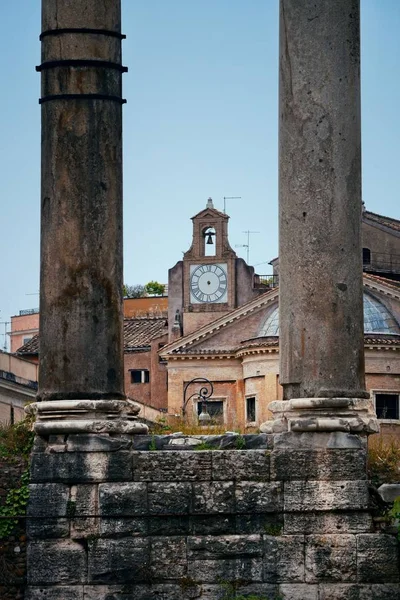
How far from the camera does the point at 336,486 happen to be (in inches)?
688

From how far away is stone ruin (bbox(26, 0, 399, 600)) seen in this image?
17.3 metres

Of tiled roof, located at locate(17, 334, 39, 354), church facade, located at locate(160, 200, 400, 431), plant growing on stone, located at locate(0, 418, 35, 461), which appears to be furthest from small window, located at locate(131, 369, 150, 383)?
plant growing on stone, located at locate(0, 418, 35, 461)

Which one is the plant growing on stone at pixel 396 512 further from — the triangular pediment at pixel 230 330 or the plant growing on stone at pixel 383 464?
the triangular pediment at pixel 230 330

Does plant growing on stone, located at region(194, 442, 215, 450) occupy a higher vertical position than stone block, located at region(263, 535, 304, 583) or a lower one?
higher

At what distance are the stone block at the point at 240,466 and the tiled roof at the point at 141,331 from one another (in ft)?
189

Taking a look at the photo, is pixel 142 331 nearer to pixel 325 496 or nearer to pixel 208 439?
pixel 208 439

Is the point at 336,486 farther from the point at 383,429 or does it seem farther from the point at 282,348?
the point at 383,429

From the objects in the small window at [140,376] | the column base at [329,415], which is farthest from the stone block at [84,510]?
the small window at [140,376]

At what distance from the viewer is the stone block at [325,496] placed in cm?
1744

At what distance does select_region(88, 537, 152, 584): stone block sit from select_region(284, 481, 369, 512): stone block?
1.48m

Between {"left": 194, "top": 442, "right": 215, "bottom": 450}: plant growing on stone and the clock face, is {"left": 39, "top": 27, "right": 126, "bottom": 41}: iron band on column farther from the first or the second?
the clock face

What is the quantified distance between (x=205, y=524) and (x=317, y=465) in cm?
121

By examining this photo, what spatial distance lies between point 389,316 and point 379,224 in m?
14.7

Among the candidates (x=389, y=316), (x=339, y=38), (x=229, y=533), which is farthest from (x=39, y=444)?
(x=389, y=316)
